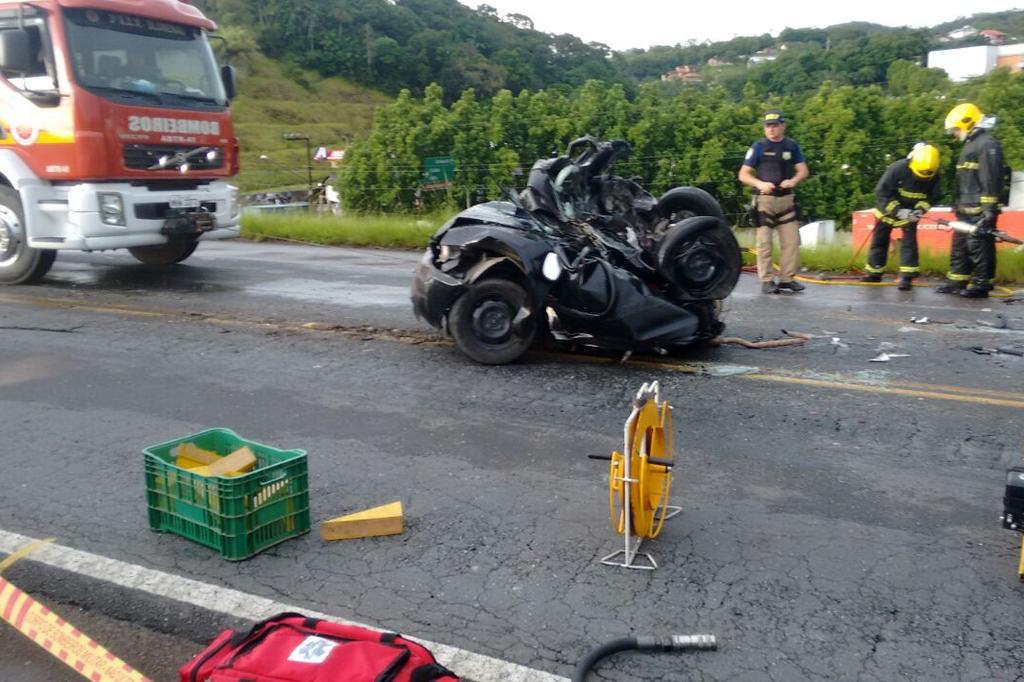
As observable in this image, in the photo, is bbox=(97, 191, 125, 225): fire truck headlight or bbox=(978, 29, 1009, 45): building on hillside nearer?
bbox=(97, 191, 125, 225): fire truck headlight

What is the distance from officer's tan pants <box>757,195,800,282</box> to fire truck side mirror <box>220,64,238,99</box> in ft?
22.0

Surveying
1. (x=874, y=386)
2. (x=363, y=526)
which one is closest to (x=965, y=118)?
(x=874, y=386)

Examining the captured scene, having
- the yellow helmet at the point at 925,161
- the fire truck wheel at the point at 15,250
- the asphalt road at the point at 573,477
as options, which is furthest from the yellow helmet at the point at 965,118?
the fire truck wheel at the point at 15,250

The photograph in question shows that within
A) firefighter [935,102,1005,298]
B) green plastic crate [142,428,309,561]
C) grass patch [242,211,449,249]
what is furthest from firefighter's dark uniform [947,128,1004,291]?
green plastic crate [142,428,309,561]

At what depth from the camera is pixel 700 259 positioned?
7.05m

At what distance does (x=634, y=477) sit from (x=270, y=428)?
275cm

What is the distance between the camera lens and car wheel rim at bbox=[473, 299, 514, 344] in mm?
7048

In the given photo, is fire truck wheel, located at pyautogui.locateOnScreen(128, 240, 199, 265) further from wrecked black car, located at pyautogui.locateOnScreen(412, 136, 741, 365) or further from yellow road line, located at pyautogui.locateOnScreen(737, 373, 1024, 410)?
yellow road line, located at pyautogui.locateOnScreen(737, 373, 1024, 410)

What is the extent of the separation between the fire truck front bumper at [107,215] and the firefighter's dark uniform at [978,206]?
8.85 metres

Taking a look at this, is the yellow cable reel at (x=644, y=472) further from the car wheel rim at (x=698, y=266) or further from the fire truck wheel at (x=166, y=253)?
the fire truck wheel at (x=166, y=253)

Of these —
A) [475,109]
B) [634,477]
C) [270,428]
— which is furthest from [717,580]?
[475,109]

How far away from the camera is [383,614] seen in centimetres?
352

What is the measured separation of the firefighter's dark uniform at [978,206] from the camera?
10023mm

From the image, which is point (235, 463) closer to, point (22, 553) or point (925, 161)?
point (22, 553)
